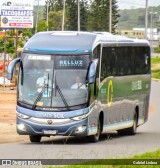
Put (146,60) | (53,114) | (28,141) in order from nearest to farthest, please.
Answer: (53,114) < (28,141) < (146,60)

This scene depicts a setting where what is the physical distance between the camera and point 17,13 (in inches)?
2274

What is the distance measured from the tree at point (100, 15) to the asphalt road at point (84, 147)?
88113 mm

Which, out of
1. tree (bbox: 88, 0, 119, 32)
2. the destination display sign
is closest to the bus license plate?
the destination display sign

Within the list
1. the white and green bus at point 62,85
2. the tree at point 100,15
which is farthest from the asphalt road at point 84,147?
the tree at point 100,15

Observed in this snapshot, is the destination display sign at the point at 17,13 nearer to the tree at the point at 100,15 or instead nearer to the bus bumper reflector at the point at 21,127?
the bus bumper reflector at the point at 21,127

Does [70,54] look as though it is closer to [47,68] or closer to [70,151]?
[47,68]

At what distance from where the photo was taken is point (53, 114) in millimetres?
22891

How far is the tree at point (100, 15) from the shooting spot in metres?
118

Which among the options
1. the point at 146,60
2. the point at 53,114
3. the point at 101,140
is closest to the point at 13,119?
the point at 146,60

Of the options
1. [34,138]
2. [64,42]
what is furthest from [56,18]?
[64,42]

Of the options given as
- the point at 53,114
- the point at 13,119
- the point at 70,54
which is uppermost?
the point at 70,54

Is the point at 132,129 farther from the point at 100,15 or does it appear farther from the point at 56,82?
the point at 100,15

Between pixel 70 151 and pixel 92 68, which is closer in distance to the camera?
pixel 70 151

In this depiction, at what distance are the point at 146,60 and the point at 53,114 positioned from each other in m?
7.53
